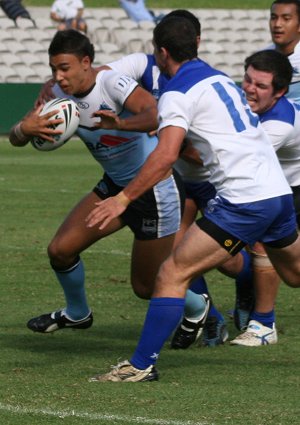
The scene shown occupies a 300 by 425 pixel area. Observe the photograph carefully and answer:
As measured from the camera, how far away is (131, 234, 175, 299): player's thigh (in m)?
7.56

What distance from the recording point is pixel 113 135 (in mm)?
7461

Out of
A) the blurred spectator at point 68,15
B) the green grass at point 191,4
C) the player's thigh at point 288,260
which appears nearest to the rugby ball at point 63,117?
the player's thigh at point 288,260

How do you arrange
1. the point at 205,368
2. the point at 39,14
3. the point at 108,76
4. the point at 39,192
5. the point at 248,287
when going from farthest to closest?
the point at 39,14, the point at 39,192, the point at 248,287, the point at 108,76, the point at 205,368

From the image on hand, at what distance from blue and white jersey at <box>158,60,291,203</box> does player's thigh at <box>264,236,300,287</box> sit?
1.61 ft

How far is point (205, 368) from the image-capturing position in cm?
693

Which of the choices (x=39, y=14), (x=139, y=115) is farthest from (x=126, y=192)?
(x=39, y=14)

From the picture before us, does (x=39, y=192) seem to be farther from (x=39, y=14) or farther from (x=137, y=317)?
(x=39, y=14)

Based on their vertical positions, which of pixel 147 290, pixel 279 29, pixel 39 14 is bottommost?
pixel 39 14

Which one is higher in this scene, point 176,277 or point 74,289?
point 176,277

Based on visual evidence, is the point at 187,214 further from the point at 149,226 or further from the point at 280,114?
the point at 280,114

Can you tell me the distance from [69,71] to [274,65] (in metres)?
1.25

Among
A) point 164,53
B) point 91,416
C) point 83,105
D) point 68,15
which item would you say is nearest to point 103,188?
point 83,105

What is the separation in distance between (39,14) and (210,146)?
29.3 metres

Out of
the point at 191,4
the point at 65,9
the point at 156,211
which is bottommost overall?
the point at 191,4
